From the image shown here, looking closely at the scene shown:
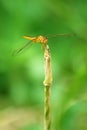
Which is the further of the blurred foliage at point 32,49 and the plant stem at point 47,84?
the blurred foliage at point 32,49

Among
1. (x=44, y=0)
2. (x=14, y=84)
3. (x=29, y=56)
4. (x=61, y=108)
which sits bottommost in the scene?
(x=61, y=108)

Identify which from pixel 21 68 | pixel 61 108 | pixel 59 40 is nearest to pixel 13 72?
pixel 21 68

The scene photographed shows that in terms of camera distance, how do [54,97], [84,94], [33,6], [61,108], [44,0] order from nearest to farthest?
[61,108]
[84,94]
[54,97]
[44,0]
[33,6]

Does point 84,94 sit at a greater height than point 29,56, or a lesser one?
lesser

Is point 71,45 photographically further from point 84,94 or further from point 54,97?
point 84,94

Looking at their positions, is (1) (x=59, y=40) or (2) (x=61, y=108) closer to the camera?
(2) (x=61, y=108)

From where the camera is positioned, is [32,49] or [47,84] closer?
[47,84]

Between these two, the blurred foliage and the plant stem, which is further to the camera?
the blurred foliage

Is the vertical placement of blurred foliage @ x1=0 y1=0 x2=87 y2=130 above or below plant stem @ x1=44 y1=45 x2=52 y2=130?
above

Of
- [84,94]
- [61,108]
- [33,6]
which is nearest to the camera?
[61,108]

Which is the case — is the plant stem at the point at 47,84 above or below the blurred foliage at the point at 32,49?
below

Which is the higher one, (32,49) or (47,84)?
(32,49)
